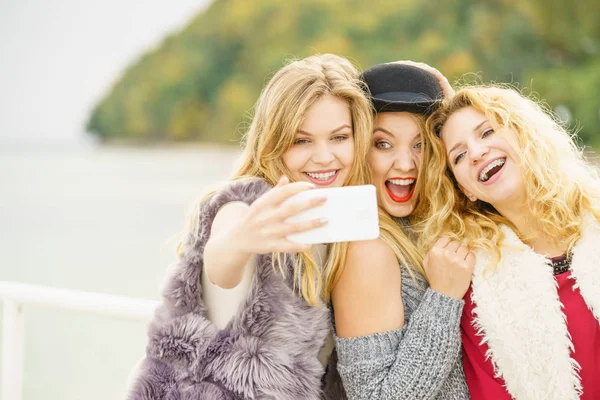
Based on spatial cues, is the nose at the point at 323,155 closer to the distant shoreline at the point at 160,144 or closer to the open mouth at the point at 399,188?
the open mouth at the point at 399,188

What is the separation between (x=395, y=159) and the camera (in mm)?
1684

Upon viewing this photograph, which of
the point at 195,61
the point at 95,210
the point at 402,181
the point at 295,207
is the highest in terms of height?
the point at 295,207

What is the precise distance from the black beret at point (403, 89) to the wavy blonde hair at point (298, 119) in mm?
47

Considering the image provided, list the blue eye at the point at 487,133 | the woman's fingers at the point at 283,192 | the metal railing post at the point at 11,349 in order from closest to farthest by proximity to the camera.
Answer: the woman's fingers at the point at 283,192 < the blue eye at the point at 487,133 < the metal railing post at the point at 11,349

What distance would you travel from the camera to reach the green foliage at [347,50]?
5.87m

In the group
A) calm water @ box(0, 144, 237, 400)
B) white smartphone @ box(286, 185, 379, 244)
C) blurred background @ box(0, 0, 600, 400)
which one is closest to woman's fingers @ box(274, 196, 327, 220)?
white smartphone @ box(286, 185, 379, 244)

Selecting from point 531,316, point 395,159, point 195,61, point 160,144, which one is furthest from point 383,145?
point 195,61

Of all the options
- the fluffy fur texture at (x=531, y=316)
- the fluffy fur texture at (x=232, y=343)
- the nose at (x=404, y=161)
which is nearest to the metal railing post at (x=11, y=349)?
the fluffy fur texture at (x=232, y=343)

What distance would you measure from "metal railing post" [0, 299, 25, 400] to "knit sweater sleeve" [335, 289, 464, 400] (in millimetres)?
1170

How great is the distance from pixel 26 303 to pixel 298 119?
113cm

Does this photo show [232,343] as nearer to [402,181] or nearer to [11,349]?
[402,181]

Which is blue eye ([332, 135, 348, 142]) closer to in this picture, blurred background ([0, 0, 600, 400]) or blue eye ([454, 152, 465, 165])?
blue eye ([454, 152, 465, 165])

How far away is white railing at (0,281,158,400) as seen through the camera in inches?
66.6

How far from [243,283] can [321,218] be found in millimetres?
407
